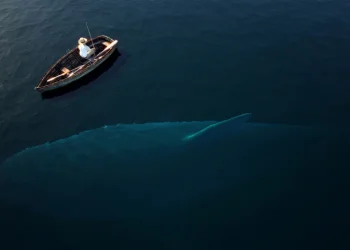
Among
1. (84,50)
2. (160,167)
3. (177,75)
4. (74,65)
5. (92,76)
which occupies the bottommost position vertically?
(160,167)

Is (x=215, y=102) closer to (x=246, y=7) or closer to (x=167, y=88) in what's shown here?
(x=167, y=88)

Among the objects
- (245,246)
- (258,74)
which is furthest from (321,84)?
(245,246)

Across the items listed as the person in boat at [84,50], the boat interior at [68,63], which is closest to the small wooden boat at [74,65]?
the boat interior at [68,63]

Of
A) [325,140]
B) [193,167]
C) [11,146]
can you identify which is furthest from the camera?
[11,146]

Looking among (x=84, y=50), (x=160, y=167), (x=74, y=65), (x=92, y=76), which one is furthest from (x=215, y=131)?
(x=74, y=65)

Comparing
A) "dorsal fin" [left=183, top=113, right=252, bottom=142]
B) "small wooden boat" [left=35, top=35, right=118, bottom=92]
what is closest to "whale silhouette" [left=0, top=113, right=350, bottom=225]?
"dorsal fin" [left=183, top=113, right=252, bottom=142]

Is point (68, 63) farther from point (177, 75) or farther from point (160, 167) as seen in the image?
point (160, 167)

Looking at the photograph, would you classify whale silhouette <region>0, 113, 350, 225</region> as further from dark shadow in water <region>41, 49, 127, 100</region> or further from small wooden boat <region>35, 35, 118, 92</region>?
small wooden boat <region>35, 35, 118, 92</region>
